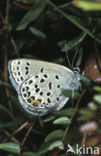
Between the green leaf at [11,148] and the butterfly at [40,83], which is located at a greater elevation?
the butterfly at [40,83]

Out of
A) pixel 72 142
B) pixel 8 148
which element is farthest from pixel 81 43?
pixel 8 148

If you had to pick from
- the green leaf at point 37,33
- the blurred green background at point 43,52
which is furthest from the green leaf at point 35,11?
the green leaf at point 37,33

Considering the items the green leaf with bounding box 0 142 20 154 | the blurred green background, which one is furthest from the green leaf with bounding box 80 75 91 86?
the green leaf with bounding box 0 142 20 154

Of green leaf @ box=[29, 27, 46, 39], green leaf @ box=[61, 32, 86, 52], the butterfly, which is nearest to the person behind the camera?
green leaf @ box=[61, 32, 86, 52]

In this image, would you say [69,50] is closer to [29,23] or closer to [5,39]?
[29,23]

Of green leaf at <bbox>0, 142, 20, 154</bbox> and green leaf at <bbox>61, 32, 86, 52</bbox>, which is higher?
green leaf at <bbox>61, 32, 86, 52</bbox>

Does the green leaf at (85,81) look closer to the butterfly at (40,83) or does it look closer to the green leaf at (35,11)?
the butterfly at (40,83)

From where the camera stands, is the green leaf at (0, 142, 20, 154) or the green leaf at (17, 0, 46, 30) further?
the green leaf at (17, 0, 46, 30)

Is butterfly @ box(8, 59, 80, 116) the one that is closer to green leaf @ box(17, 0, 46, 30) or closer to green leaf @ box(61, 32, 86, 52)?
green leaf @ box(61, 32, 86, 52)
